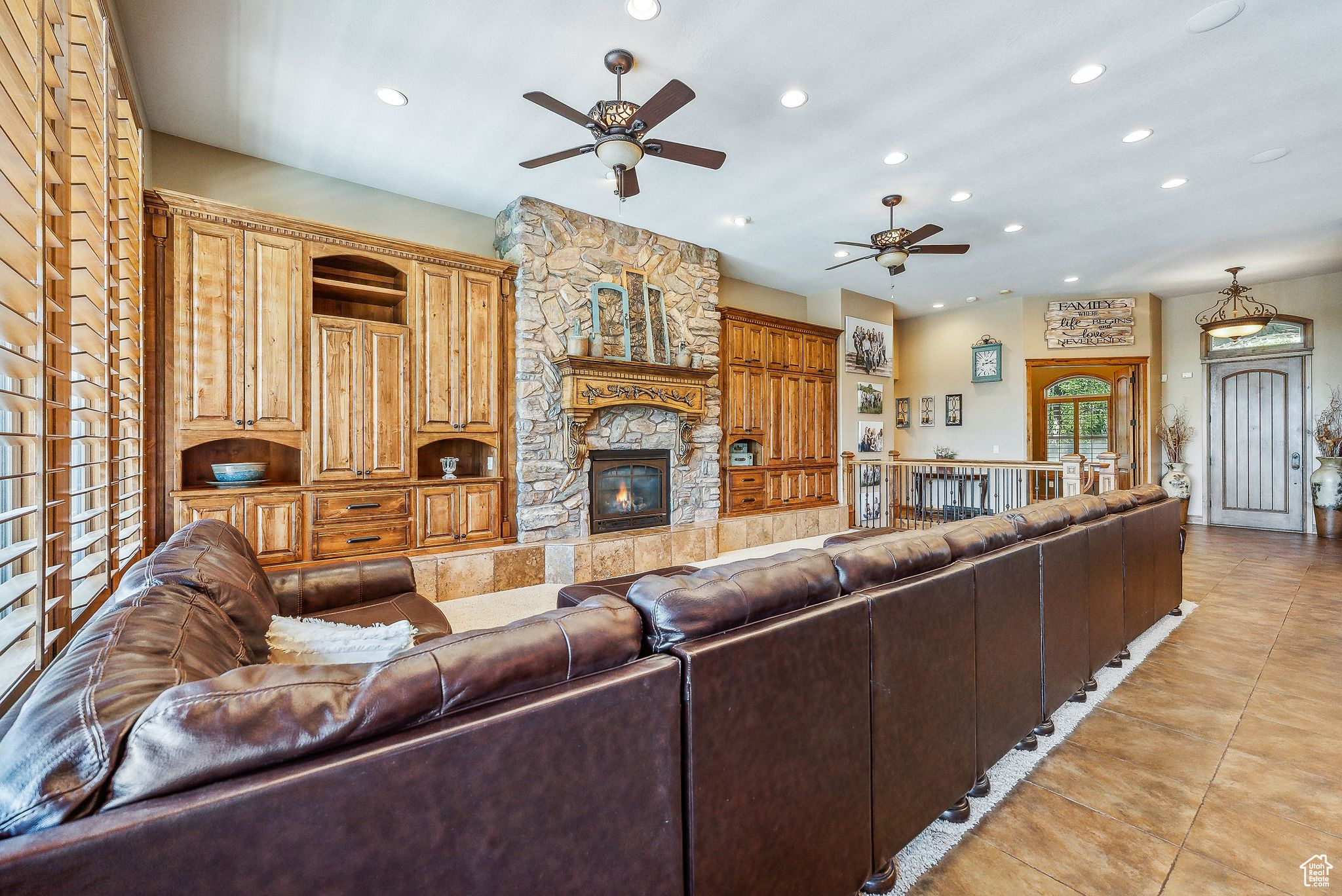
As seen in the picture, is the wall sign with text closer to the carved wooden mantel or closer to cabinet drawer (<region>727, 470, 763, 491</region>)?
cabinet drawer (<region>727, 470, 763, 491</region>)

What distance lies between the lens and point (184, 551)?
1.81m

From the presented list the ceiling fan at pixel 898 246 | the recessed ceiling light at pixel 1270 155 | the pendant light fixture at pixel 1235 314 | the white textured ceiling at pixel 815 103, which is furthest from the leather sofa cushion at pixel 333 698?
the pendant light fixture at pixel 1235 314

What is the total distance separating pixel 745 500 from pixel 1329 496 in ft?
22.5

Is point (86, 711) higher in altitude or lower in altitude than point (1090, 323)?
lower

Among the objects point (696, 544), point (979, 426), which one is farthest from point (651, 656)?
point (979, 426)

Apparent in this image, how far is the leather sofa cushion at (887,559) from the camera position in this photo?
1600 millimetres

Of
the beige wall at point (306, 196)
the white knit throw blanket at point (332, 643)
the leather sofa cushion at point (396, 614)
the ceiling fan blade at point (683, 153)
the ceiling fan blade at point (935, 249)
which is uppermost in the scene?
the beige wall at point (306, 196)

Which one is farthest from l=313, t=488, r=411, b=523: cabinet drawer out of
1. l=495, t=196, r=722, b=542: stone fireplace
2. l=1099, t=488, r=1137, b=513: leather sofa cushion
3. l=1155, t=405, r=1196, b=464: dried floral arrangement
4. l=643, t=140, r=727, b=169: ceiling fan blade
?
l=1155, t=405, r=1196, b=464: dried floral arrangement

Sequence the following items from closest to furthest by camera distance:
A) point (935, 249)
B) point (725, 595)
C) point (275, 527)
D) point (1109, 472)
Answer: point (725, 595)
point (275, 527)
point (935, 249)
point (1109, 472)

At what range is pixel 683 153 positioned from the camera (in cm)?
325

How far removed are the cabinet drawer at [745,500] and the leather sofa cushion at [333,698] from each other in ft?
18.0

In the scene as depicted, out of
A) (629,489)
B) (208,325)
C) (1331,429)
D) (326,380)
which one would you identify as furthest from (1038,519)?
(1331,429)

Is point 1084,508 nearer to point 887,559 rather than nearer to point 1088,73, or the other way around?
point 887,559

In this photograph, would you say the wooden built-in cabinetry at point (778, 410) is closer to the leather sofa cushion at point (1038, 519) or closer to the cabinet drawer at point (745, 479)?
the cabinet drawer at point (745, 479)
